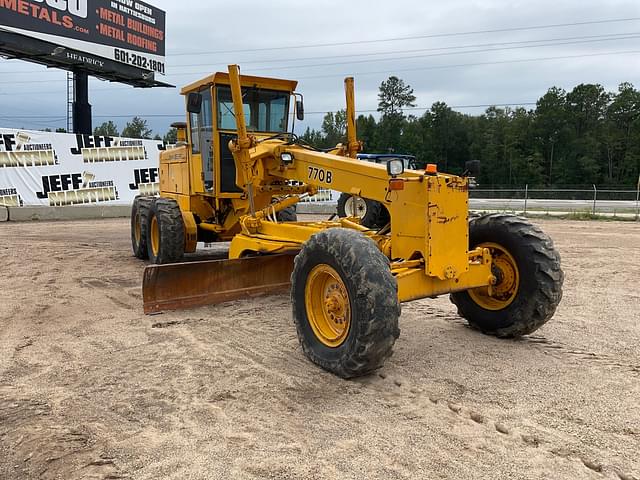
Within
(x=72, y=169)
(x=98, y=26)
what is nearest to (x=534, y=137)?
(x=98, y=26)

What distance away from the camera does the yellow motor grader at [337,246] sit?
4293 millimetres

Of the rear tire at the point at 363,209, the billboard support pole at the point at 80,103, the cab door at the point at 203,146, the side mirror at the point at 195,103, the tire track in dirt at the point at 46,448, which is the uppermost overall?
the billboard support pole at the point at 80,103

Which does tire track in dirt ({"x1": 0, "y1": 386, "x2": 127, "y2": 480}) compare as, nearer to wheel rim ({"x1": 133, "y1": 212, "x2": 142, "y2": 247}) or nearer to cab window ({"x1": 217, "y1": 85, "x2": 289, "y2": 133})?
cab window ({"x1": 217, "y1": 85, "x2": 289, "y2": 133})

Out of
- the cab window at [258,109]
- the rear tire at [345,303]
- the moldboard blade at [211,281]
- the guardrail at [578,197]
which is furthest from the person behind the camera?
the guardrail at [578,197]

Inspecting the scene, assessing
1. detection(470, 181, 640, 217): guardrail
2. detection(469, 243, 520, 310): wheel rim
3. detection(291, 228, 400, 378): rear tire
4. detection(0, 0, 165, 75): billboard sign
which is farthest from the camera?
detection(470, 181, 640, 217): guardrail

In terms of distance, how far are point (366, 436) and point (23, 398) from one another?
8.03 ft

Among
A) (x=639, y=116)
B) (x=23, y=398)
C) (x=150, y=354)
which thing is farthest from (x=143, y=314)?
(x=639, y=116)

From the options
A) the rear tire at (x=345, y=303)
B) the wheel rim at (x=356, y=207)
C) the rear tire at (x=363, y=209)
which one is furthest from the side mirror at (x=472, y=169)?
the wheel rim at (x=356, y=207)

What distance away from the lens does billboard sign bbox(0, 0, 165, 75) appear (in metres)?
22.8

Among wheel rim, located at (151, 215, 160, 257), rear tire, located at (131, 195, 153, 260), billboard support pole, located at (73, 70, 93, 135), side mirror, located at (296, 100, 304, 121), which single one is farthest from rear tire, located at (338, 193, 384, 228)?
billboard support pole, located at (73, 70, 93, 135)

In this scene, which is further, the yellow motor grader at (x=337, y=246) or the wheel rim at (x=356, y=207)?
the wheel rim at (x=356, y=207)

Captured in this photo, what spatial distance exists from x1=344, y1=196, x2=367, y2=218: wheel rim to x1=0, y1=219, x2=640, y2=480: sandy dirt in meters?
5.80

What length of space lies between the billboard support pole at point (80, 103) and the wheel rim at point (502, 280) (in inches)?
1013

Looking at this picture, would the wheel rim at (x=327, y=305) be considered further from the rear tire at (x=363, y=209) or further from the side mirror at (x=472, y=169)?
the rear tire at (x=363, y=209)
